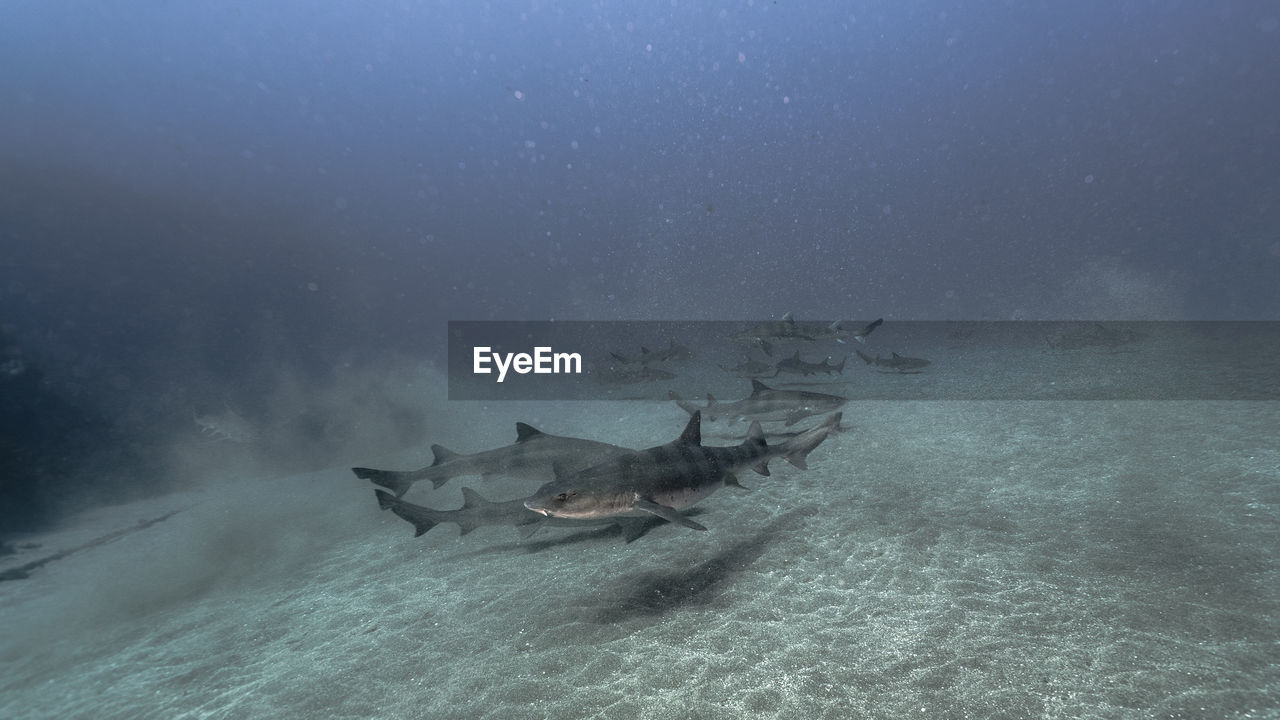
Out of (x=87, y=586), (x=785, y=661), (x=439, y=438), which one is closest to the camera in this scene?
(x=785, y=661)

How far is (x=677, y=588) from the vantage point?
561 centimetres

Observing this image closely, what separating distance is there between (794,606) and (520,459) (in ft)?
19.3

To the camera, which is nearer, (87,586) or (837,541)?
(837,541)

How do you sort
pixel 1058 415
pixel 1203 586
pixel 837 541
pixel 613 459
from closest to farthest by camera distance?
1. pixel 1203 586
2. pixel 613 459
3. pixel 837 541
4. pixel 1058 415

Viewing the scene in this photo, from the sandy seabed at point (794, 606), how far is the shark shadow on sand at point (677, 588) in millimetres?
34

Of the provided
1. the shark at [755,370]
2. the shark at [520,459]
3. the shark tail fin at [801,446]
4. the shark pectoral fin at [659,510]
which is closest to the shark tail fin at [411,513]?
the shark at [520,459]

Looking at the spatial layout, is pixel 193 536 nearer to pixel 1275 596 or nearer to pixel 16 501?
pixel 16 501

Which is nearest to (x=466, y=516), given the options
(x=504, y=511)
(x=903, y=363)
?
(x=504, y=511)

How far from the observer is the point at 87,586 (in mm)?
10320

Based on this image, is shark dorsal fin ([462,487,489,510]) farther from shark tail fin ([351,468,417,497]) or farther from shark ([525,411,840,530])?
shark ([525,411,840,530])

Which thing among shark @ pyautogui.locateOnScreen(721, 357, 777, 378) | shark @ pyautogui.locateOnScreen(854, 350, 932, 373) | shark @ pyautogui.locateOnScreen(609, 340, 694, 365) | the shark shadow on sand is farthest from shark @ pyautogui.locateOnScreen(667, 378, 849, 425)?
shark @ pyautogui.locateOnScreen(854, 350, 932, 373)

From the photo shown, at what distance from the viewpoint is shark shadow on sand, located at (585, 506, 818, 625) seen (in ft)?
17.0

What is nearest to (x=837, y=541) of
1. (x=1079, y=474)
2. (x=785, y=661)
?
(x=785, y=661)

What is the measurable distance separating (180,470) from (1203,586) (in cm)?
2889
